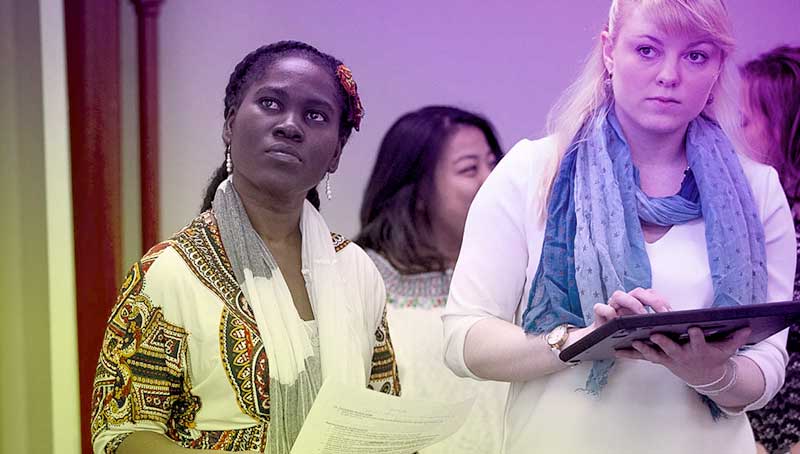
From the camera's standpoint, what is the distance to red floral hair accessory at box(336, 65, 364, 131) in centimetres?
185

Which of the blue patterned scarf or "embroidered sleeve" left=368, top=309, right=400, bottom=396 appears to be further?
"embroidered sleeve" left=368, top=309, right=400, bottom=396

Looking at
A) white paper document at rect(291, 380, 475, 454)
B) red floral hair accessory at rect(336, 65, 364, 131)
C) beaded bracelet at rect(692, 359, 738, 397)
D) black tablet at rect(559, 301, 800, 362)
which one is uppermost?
red floral hair accessory at rect(336, 65, 364, 131)

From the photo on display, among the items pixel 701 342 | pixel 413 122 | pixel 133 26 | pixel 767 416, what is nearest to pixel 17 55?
pixel 133 26

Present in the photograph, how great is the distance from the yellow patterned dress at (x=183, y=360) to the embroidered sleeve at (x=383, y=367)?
0.99 ft

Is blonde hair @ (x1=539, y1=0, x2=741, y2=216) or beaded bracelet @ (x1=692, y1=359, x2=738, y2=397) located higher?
blonde hair @ (x1=539, y1=0, x2=741, y2=216)

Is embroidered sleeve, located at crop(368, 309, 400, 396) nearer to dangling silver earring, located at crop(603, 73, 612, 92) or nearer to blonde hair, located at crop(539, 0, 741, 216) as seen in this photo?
blonde hair, located at crop(539, 0, 741, 216)

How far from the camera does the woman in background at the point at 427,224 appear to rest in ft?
9.07

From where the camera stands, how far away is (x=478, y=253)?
1.79 meters

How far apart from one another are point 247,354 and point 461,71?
149cm

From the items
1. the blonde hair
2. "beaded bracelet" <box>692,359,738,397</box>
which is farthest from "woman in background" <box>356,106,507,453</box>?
"beaded bracelet" <box>692,359,738,397</box>

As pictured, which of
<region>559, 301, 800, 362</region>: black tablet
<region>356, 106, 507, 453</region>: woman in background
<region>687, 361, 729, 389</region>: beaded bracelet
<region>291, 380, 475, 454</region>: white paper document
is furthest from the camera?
<region>356, 106, 507, 453</region>: woman in background

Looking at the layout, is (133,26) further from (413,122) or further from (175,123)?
(413,122)

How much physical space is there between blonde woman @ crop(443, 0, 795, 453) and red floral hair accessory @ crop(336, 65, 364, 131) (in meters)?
0.31

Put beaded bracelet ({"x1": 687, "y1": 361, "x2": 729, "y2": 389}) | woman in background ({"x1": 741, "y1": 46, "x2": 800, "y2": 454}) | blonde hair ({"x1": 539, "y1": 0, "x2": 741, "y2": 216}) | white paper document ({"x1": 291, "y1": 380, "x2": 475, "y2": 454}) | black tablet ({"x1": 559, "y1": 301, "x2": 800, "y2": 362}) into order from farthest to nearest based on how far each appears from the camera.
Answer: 1. woman in background ({"x1": 741, "y1": 46, "x2": 800, "y2": 454})
2. blonde hair ({"x1": 539, "y1": 0, "x2": 741, "y2": 216})
3. beaded bracelet ({"x1": 687, "y1": 361, "x2": 729, "y2": 389})
4. white paper document ({"x1": 291, "y1": 380, "x2": 475, "y2": 454})
5. black tablet ({"x1": 559, "y1": 301, "x2": 800, "y2": 362})
